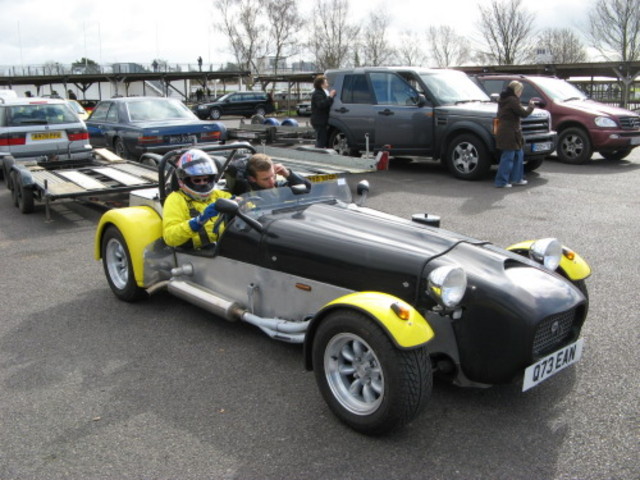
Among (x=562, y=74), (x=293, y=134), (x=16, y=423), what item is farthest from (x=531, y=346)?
(x=562, y=74)

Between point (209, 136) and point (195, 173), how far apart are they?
8075 mm

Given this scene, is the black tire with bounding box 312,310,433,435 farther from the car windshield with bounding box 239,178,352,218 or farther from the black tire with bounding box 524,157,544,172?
the black tire with bounding box 524,157,544,172

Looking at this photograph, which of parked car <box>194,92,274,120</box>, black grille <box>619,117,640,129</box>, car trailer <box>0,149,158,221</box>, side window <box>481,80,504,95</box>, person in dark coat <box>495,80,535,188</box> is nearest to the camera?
car trailer <box>0,149,158,221</box>

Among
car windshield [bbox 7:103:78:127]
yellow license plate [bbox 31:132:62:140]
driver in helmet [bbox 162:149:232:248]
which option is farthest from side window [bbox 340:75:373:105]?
driver in helmet [bbox 162:149:232:248]

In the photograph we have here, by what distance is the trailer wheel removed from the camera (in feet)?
30.9

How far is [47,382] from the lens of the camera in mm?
4055

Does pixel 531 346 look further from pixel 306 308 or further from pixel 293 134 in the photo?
pixel 293 134

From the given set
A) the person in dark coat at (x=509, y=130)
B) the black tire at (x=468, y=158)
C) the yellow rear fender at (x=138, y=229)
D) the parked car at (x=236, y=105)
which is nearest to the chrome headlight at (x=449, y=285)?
the yellow rear fender at (x=138, y=229)

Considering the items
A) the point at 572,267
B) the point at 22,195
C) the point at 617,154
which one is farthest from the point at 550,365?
the point at 617,154

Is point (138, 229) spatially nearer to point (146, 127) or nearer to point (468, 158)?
point (146, 127)

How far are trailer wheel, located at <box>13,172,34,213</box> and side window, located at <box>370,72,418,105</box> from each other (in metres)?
6.70

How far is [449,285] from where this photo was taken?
3264mm

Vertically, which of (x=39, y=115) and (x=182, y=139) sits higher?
(x=39, y=115)

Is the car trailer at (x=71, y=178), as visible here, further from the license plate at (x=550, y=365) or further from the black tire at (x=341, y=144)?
the license plate at (x=550, y=365)
